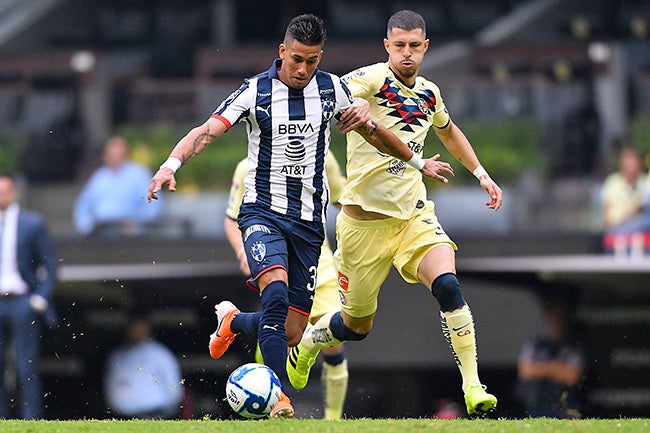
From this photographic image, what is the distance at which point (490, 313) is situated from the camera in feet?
46.1

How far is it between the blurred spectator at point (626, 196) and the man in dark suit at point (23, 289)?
6450mm

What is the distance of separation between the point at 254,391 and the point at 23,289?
21.5 feet

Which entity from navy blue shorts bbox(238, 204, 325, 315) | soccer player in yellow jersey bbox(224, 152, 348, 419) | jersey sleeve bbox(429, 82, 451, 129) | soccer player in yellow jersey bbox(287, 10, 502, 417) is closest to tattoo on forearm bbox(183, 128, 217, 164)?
navy blue shorts bbox(238, 204, 325, 315)

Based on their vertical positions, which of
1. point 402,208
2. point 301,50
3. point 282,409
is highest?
point 301,50

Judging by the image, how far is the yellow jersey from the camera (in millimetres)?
8625

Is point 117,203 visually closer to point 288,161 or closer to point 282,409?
point 288,161

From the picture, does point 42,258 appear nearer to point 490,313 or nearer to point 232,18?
point 490,313

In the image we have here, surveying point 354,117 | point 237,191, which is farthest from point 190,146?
point 237,191

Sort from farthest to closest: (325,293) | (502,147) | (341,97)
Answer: (502,147), (325,293), (341,97)

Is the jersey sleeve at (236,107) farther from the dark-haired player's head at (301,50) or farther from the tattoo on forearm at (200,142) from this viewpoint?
the dark-haired player's head at (301,50)

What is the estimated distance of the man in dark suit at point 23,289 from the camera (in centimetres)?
1309

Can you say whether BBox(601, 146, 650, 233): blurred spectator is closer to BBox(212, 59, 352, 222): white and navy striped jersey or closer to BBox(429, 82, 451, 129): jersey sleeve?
BBox(429, 82, 451, 129): jersey sleeve

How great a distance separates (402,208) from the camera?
8.81 metres

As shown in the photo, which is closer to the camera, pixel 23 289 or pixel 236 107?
pixel 236 107
